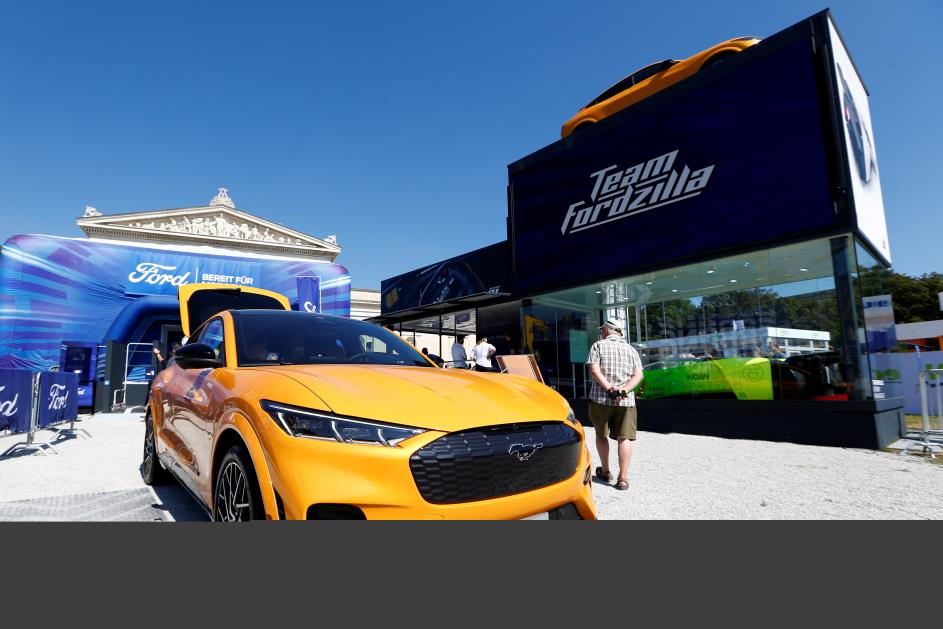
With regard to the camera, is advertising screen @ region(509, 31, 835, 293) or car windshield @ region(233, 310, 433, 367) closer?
car windshield @ region(233, 310, 433, 367)

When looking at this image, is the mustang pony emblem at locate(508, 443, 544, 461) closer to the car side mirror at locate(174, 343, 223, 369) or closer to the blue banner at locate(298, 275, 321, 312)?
the car side mirror at locate(174, 343, 223, 369)

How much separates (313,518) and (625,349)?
13.1 ft

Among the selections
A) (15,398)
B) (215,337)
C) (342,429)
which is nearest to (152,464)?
(215,337)

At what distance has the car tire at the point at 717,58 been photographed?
9.22 metres

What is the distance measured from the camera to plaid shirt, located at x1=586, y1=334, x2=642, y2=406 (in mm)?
5078

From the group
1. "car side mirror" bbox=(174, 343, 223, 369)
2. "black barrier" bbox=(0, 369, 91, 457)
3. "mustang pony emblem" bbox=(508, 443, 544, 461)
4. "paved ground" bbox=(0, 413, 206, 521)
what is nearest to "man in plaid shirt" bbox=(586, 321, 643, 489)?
"mustang pony emblem" bbox=(508, 443, 544, 461)

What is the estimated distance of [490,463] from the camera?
2.04 meters

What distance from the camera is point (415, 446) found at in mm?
1935

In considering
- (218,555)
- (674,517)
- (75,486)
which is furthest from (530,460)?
(75,486)

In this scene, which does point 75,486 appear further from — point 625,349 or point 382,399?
point 625,349

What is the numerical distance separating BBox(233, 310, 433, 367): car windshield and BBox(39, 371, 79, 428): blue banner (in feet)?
21.4

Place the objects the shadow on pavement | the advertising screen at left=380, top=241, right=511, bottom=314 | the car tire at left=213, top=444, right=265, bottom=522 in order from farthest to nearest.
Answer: the advertising screen at left=380, top=241, right=511, bottom=314 → the shadow on pavement → the car tire at left=213, top=444, right=265, bottom=522

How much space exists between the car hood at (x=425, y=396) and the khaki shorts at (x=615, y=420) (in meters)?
2.39

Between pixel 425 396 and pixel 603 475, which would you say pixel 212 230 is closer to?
pixel 603 475
